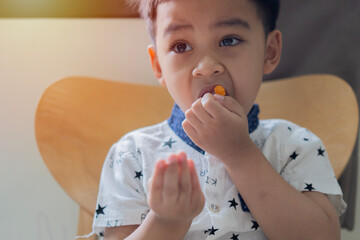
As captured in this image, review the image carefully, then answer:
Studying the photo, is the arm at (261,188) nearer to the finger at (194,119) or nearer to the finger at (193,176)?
the finger at (194,119)

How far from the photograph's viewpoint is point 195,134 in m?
0.62

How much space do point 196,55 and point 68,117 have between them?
459mm

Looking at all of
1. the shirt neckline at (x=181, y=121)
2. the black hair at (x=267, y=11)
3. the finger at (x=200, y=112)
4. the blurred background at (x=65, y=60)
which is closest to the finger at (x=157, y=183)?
the finger at (x=200, y=112)

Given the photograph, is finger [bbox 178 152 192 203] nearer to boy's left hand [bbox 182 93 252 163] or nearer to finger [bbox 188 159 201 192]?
finger [bbox 188 159 201 192]

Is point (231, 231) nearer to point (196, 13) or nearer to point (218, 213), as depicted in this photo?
point (218, 213)

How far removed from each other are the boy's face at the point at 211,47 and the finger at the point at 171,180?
202mm

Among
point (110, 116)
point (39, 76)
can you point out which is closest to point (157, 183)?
point (110, 116)

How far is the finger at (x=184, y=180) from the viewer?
48 centimetres

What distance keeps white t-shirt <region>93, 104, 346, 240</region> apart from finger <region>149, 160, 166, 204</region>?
181 millimetres

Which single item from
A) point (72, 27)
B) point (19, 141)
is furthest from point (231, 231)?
point (72, 27)

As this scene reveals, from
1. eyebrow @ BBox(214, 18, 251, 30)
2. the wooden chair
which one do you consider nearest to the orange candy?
eyebrow @ BBox(214, 18, 251, 30)

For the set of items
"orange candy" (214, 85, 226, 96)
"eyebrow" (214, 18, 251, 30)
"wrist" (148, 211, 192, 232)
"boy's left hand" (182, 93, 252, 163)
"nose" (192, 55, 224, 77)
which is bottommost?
"wrist" (148, 211, 192, 232)

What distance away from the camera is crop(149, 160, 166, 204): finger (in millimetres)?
473

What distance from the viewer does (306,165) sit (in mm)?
→ 704
